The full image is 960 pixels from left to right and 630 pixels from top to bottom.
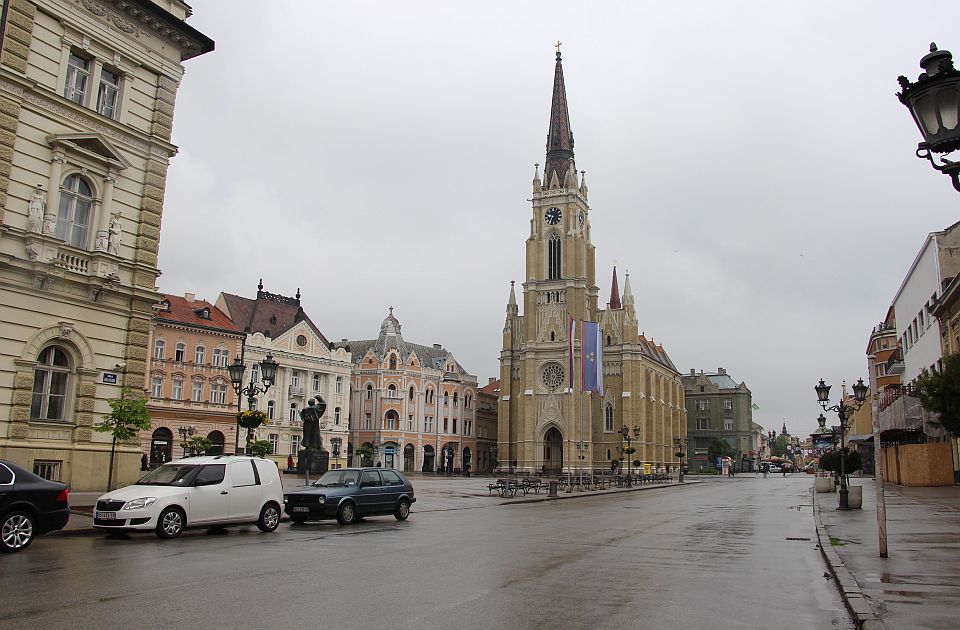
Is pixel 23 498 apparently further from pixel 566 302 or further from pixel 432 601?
pixel 566 302

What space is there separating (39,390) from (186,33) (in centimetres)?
1218

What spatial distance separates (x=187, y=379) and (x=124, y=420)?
131ft

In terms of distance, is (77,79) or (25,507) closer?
(25,507)

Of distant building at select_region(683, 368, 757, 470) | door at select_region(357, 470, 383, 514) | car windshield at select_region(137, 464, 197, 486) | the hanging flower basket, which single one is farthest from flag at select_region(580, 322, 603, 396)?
distant building at select_region(683, 368, 757, 470)

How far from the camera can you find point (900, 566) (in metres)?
11.4

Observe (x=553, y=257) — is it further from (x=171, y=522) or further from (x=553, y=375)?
(x=171, y=522)

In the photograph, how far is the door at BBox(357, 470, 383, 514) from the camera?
768 inches

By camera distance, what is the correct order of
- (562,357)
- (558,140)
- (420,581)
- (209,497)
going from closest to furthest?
(420,581), (209,497), (562,357), (558,140)

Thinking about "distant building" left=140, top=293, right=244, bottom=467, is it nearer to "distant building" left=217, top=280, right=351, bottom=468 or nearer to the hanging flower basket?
"distant building" left=217, top=280, right=351, bottom=468

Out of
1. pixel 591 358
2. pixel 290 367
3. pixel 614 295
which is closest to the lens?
pixel 591 358

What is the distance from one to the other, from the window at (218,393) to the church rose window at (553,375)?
40.4m

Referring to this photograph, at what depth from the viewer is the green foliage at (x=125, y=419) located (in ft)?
66.1

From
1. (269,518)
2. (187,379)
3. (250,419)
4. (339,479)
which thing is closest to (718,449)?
(187,379)

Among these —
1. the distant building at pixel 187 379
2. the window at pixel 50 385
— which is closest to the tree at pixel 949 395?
the window at pixel 50 385
